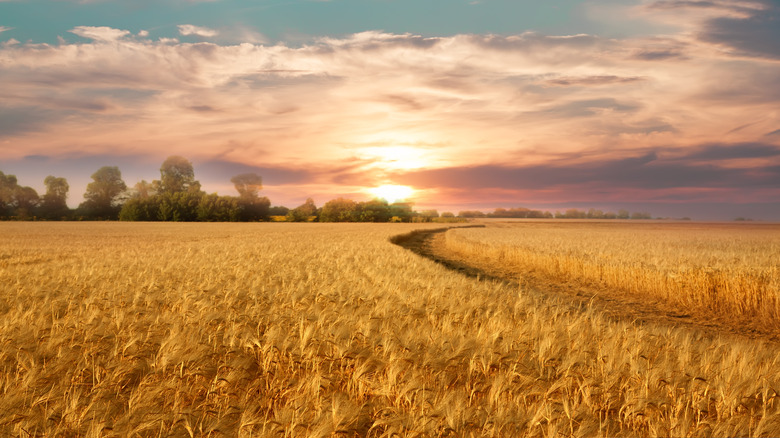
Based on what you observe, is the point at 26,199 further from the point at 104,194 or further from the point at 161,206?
the point at 161,206

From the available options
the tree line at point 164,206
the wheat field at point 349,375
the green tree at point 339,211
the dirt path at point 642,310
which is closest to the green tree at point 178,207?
the tree line at point 164,206

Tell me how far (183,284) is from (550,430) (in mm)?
6327

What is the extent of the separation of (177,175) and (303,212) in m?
38.9

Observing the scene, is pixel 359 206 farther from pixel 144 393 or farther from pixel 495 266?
pixel 144 393

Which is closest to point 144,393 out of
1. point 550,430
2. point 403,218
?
point 550,430

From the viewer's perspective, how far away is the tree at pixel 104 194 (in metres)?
85.4

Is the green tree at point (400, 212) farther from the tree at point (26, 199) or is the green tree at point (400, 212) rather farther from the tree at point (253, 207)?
the tree at point (26, 199)

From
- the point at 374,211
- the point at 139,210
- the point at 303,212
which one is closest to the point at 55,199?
the point at 139,210

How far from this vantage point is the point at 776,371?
4.06m

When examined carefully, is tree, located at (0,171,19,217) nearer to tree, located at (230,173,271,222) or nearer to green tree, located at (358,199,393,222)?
tree, located at (230,173,271,222)

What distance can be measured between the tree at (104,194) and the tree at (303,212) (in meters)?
36.7

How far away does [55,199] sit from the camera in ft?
281

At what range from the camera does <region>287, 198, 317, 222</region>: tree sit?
97.2 meters

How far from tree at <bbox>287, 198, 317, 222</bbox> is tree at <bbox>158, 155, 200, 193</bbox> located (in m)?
28.3
